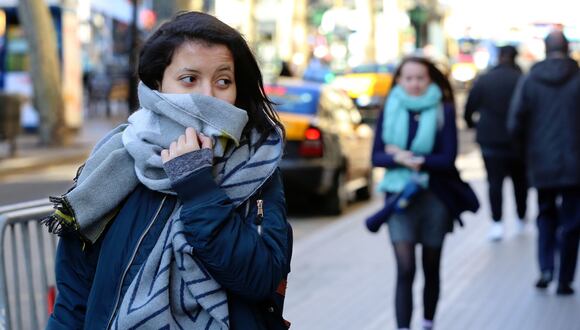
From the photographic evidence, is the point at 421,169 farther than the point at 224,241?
Yes

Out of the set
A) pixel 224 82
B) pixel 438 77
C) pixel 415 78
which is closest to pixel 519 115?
pixel 438 77

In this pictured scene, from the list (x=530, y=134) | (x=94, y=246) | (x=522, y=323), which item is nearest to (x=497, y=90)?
(x=530, y=134)

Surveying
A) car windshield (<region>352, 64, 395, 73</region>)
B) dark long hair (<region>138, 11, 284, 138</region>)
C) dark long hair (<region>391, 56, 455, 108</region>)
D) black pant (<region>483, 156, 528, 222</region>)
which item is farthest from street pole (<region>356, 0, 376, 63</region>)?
dark long hair (<region>138, 11, 284, 138</region>)

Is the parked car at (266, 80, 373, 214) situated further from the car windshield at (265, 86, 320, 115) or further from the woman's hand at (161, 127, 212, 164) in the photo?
the woman's hand at (161, 127, 212, 164)

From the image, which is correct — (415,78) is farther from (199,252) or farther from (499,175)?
(499,175)

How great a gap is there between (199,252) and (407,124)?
4.47m

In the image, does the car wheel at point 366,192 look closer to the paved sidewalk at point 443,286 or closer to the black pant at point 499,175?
the paved sidewalk at point 443,286

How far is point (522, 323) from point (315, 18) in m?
57.8

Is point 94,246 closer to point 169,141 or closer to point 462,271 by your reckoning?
point 169,141

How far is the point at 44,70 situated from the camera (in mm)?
25594

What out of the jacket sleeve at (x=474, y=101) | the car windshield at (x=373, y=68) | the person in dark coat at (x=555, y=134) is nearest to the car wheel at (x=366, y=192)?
the jacket sleeve at (x=474, y=101)

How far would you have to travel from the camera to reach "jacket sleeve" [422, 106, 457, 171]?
23.2 ft

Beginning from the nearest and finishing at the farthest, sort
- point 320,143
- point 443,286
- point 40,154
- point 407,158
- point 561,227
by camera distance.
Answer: point 407,158 → point 561,227 → point 443,286 → point 320,143 → point 40,154

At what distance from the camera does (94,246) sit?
3.06 meters
